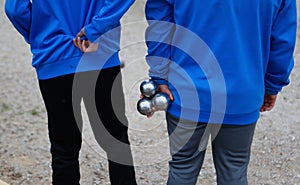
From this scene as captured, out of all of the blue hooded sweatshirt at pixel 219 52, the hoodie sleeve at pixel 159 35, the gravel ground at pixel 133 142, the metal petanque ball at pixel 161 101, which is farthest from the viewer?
the gravel ground at pixel 133 142

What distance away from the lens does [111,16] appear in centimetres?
224

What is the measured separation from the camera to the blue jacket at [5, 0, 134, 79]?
7.44 feet

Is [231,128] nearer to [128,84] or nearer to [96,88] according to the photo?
[96,88]

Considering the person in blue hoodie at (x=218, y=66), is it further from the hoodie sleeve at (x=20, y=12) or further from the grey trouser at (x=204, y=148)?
the hoodie sleeve at (x=20, y=12)

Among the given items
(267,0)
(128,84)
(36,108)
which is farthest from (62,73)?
(128,84)

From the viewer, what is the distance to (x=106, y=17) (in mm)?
2244

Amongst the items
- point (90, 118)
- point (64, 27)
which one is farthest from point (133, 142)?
point (64, 27)

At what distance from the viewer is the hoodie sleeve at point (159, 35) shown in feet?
6.72

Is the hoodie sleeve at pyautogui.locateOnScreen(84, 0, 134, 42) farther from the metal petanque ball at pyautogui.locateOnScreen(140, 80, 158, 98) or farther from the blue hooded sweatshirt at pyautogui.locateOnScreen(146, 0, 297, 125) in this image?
the metal petanque ball at pyautogui.locateOnScreen(140, 80, 158, 98)

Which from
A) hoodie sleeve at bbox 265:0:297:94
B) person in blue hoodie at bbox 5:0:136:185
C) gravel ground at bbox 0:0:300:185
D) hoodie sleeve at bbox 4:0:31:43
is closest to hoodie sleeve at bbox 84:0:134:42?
person in blue hoodie at bbox 5:0:136:185

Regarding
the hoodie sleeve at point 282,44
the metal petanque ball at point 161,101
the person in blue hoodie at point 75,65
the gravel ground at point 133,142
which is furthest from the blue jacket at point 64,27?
the gravel ground at point 133,142

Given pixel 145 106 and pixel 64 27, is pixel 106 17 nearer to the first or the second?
pixel 64 27

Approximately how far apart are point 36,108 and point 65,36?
6.80 ft

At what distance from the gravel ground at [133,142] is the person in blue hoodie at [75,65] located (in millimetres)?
782
